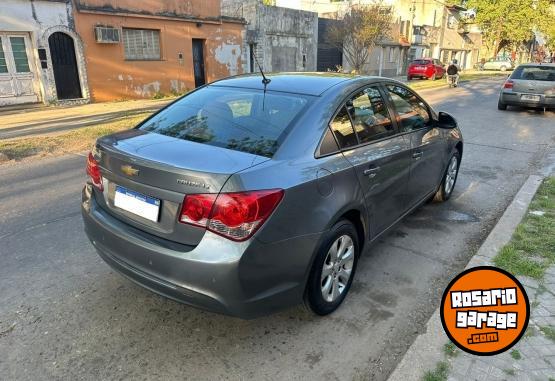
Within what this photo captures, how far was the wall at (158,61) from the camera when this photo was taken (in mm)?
14389

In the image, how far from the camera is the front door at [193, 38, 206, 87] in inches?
707

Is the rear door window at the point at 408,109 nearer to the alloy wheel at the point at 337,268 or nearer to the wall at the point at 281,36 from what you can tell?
the alloy wheel at the point at 337,268

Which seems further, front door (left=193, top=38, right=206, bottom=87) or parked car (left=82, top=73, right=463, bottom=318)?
front door (left=193, top=38, right=206, bottom=87)

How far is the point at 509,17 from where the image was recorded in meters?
42.3

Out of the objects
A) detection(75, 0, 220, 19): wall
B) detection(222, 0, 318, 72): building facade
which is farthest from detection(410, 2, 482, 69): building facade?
detection(75, 0, 220, 19): wall

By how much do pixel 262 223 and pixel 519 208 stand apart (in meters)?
3.77

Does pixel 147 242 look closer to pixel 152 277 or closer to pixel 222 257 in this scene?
pixel 152 277

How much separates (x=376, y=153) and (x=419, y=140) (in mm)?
961

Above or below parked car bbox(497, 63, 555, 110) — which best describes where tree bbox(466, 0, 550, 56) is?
above

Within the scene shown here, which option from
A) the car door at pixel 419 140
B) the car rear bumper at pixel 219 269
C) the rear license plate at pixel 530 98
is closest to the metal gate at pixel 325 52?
the rear license plate at pixel 530 98

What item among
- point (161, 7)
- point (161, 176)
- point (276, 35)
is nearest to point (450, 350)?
point (161, 176)

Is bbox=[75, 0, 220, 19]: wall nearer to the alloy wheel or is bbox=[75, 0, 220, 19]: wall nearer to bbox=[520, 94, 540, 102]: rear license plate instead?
bbox=[520, 94, 540, 102]: rear license plate

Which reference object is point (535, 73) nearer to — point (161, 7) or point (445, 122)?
point (445, 122)

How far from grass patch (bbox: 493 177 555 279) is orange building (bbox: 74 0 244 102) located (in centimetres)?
1382
